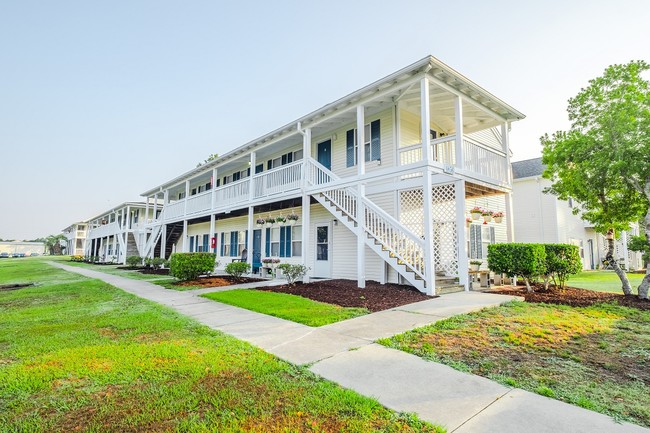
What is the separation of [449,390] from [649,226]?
8.38 metres

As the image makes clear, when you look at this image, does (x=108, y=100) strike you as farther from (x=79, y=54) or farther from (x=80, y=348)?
(x=80, y=348)

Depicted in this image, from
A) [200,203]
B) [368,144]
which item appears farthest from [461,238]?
[200,203]

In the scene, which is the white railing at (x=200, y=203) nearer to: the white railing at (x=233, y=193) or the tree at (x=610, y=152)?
the white railing at (x=233, y=193)

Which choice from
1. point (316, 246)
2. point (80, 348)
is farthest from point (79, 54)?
point (80, 348)

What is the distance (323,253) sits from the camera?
13961 mm

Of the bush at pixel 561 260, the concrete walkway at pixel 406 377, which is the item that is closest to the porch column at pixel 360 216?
the concrete walkway at pixel 406 377

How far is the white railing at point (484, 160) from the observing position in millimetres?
10938

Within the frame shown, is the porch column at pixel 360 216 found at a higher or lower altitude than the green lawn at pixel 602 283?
higher

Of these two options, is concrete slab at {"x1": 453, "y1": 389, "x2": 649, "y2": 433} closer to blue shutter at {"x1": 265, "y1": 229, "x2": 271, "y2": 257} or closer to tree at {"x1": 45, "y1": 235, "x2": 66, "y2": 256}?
blue shutter at {"x1": 265, "y1": 229, "x2": 271, "y2": 257}

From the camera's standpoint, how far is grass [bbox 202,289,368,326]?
6.22m

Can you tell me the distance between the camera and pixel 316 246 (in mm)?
14227

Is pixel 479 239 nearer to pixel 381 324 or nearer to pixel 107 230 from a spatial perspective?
pixel 381 324

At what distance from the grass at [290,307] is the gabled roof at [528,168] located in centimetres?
1769

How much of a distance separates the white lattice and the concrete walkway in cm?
403
